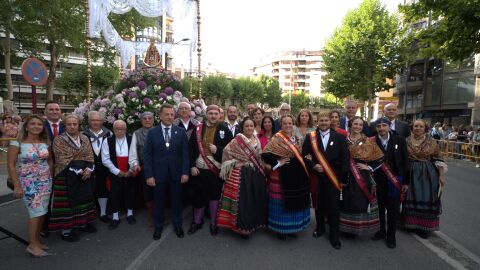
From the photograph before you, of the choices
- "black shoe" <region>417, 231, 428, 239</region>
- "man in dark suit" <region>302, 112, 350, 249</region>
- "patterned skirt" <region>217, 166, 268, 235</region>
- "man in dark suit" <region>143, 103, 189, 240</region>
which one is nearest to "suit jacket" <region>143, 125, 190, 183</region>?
"man in dark suit" <region>143, 103, 189, 240</region>

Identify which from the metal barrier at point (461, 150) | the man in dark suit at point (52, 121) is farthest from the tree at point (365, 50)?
the man in dark suit at point (52, 121)

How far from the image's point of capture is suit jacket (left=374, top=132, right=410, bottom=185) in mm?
4320

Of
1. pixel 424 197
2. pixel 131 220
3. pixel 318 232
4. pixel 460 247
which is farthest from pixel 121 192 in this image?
pixel 460 247

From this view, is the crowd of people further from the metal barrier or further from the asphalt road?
the metal barrier

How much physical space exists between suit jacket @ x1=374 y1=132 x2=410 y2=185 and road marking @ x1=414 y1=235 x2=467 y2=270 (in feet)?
3.19

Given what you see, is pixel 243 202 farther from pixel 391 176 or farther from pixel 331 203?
pixel 391 176

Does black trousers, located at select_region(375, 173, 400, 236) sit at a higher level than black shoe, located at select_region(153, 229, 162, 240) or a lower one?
higher

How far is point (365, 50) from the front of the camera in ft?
84.4

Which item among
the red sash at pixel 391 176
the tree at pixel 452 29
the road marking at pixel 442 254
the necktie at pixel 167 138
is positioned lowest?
the road marking at pixel 442 254

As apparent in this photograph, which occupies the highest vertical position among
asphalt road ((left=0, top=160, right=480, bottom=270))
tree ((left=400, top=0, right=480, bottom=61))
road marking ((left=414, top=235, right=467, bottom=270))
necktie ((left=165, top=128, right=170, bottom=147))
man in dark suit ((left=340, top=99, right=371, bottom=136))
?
tree ((left=400, top=0, right=480, bottom=61))

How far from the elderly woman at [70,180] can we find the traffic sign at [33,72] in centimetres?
330

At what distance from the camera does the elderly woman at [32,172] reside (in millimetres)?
3762

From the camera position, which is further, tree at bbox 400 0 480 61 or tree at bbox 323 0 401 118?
tree at bbox 323 0 401 118

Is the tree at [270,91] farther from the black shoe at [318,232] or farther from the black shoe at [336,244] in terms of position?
the black shoe at [336,244]
